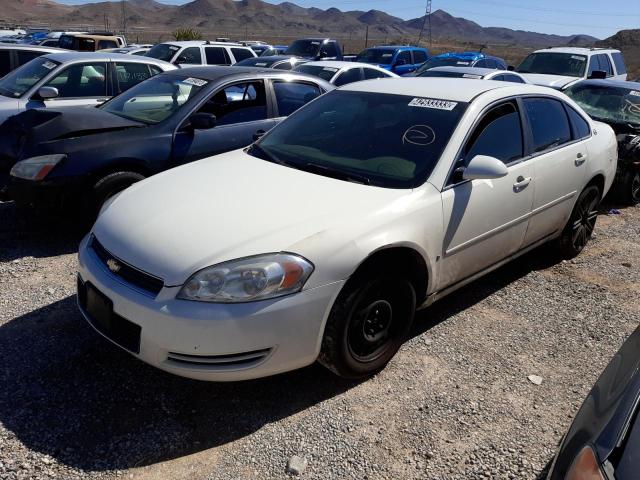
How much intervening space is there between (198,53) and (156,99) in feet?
29.0

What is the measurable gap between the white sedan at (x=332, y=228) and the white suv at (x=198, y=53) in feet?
33.9

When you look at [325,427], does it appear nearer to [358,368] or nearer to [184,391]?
[358,368]

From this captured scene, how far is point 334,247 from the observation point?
280 cm

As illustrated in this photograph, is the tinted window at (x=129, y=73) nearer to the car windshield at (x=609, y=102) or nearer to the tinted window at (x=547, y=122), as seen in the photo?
the tinted window at (x=547, y=122)

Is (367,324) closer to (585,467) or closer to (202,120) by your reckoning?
(585,467)

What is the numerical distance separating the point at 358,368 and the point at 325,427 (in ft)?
1.28

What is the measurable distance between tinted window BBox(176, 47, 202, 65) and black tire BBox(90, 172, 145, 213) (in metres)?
9.49

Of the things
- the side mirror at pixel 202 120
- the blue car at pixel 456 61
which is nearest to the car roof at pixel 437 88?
the side mirror at pixel 202 120

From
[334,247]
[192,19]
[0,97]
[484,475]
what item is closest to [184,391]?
[334,247]

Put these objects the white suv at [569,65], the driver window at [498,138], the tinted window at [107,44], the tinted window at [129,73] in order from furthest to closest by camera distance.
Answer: the tinted window at [107,44], the white suv at [569,65], the tinted window at [129,73], the driver window at [498,138]

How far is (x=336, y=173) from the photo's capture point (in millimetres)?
3488

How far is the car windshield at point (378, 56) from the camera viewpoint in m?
16.9

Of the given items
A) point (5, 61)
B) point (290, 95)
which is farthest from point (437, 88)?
point (5, 61)

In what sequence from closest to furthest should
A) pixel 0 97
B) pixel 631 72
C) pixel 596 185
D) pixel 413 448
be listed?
pixel 413 448
pixel 596 185
pixel 0 97
pixel 631 72
